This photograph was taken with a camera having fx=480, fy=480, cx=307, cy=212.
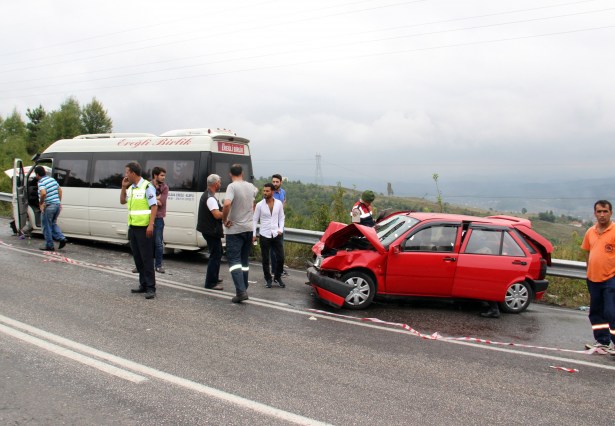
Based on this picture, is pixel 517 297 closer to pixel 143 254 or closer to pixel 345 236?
pixel 345 236

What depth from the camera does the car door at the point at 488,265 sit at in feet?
23.7

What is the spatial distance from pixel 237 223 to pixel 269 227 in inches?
45.9

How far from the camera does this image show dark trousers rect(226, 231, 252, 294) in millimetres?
7043

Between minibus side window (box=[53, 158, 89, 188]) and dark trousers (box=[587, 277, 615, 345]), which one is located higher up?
minibus side window (box=[53, 158, 89, 188])

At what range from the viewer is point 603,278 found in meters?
5.81

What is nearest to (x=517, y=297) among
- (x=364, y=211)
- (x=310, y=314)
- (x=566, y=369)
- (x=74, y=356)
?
(x=566, y=369)

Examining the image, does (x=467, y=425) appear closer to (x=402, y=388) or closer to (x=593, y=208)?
(x=402, y=388)

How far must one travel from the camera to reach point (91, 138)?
1274cm

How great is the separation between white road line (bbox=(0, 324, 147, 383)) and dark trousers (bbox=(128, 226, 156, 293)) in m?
2.04

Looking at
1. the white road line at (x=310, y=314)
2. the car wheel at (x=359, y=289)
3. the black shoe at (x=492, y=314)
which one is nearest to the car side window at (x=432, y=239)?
the car wheel at (x=359, y=289)

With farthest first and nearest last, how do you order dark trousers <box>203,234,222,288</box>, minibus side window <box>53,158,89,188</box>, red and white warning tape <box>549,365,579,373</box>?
minibus side window <box>53,158,89,188</box>, dark trousers <box>203,234,222,288</box>, red and white warning tape <box>549,365,579,373</box>

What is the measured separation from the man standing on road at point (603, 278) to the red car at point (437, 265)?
4.67ft

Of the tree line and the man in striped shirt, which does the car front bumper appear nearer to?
the man in striped shirt

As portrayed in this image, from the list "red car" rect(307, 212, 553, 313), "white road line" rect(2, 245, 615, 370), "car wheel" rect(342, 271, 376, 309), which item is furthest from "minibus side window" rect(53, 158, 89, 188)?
"car wheel" rect(342, 271, 376, 309)
